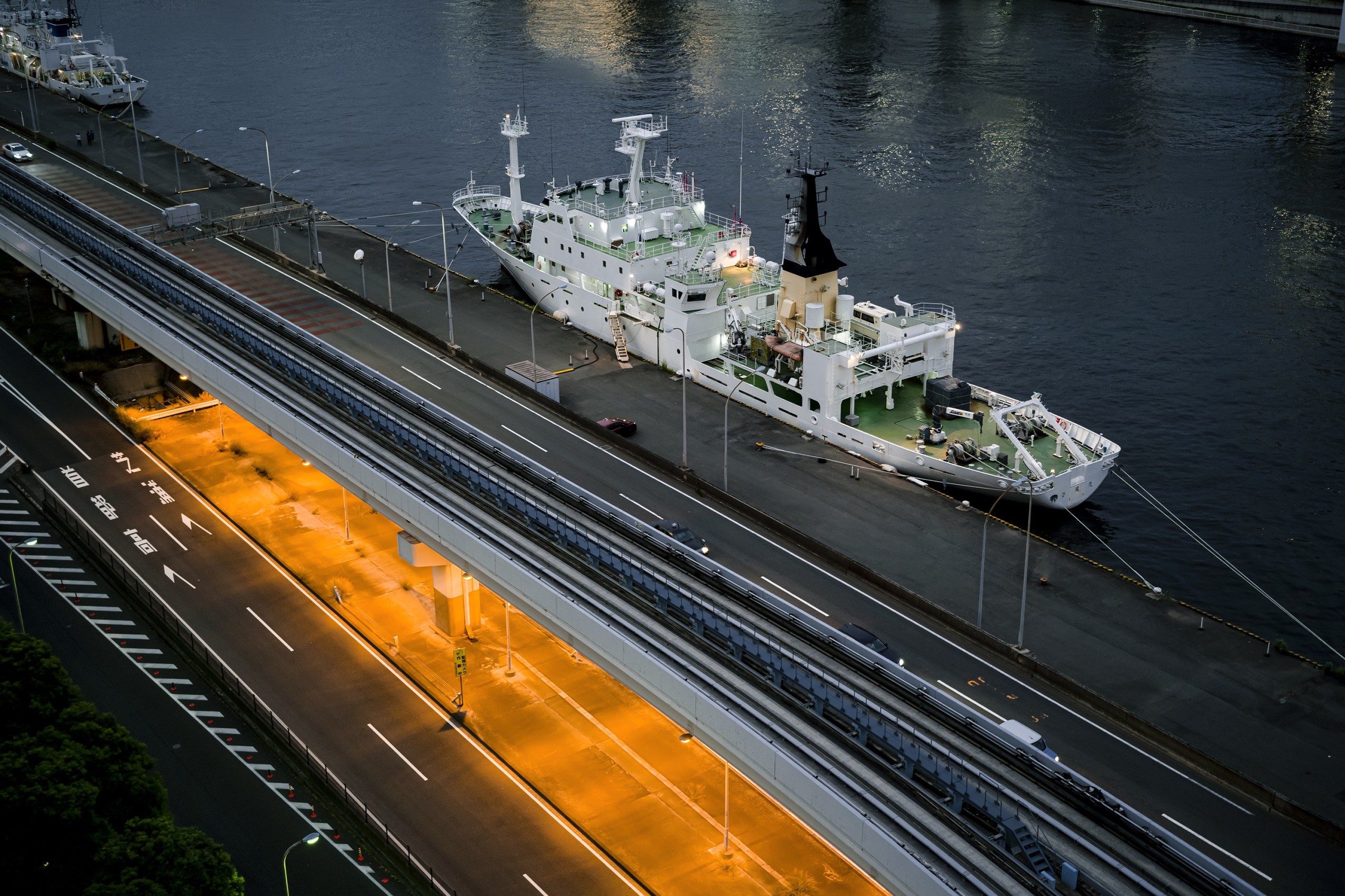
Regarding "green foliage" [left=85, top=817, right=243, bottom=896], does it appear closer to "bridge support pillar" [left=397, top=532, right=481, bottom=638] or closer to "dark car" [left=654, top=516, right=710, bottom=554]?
"bridge support pillar" [left=397, top=532, right=481, bottom=638]

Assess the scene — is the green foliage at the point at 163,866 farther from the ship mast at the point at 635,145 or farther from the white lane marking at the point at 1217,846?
the ship mast at the point at 635,145

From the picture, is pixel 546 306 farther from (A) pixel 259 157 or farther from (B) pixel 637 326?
(A) pixel 259 157

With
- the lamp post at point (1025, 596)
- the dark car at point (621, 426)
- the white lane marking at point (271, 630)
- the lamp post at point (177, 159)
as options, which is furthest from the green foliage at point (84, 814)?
the lamp post at point (177, 159)

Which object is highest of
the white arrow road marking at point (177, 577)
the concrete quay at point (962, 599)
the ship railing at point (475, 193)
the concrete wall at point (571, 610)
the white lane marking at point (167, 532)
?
the ship railing at point (475, 193)

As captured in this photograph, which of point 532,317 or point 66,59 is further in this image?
point 66,59

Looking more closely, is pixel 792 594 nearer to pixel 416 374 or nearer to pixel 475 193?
pixel 416 374

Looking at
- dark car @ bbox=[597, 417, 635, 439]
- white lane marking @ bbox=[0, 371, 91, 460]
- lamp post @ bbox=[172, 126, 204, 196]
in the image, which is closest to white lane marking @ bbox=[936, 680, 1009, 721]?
dark car @ bbox=[597, 417, 635, 439]

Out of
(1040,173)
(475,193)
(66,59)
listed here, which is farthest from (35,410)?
(66,59)
